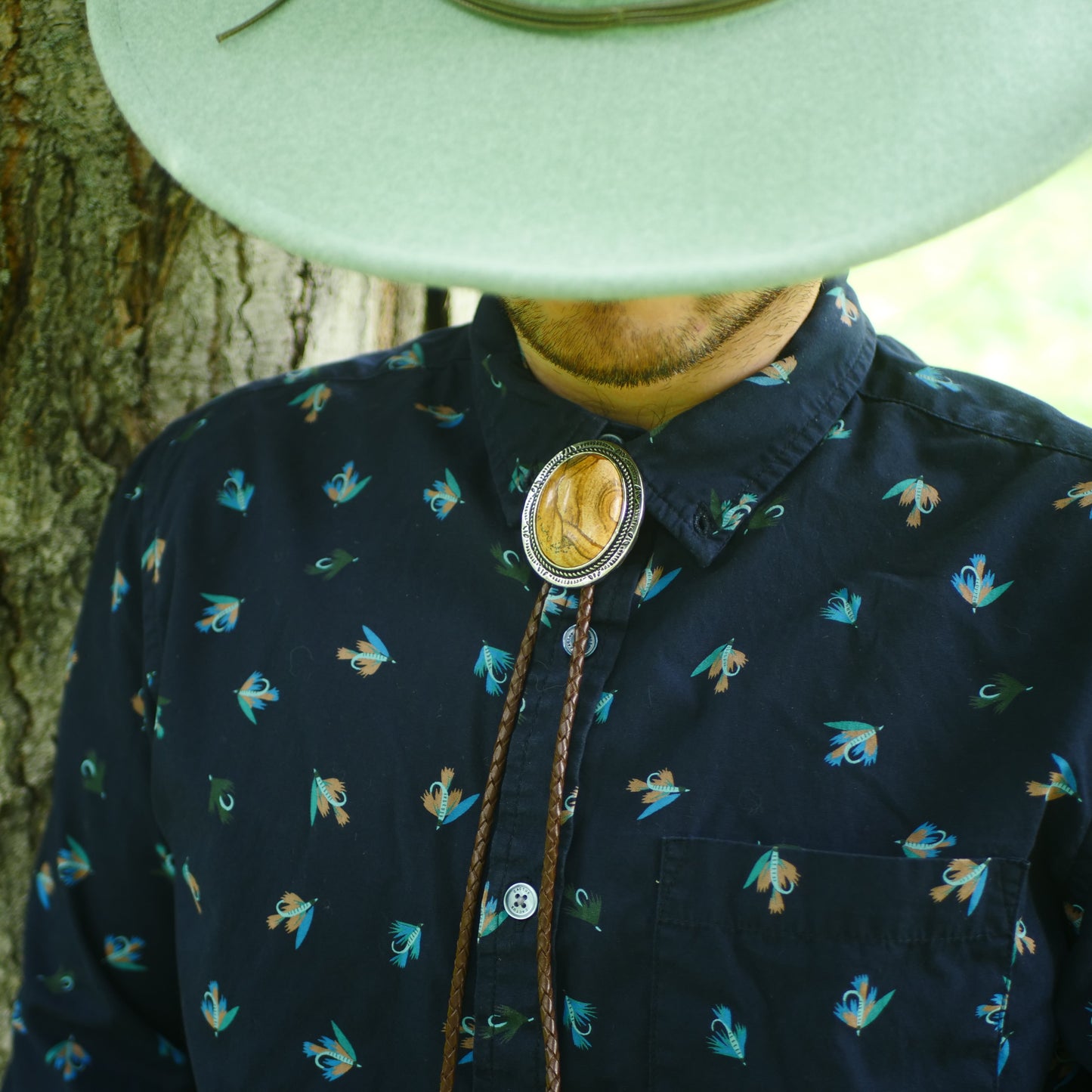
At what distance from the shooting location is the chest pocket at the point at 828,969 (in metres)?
0.94

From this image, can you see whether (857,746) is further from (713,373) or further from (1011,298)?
(1011,298)

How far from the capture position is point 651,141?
672 mm

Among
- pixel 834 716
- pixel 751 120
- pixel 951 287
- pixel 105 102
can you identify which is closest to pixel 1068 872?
pixel 834 716

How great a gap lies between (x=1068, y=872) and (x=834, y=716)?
0.81ft

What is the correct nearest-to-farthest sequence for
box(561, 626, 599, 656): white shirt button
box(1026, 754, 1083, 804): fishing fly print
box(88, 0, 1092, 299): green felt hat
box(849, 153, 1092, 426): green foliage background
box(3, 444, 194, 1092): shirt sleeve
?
box(88, 0, 1092, 299): green felt hat, box(1026, 754, 1083, 804): fishing fly print, box(561, 626, 599, 656): white shirt button, box(3, 444, 194, 1092): shirt sleeve, box(849, 153, 1092, 426): green foliage background

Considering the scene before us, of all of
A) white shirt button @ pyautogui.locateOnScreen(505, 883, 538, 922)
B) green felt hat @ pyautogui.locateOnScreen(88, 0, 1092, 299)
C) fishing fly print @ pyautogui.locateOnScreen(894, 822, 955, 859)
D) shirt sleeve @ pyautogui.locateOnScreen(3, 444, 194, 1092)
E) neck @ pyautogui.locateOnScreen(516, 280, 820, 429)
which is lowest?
shirt sleeve @ pyautogui.locateOnScreen(3, 444, 194, 1092)

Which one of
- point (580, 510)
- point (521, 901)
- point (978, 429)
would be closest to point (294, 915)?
point (521, 901)

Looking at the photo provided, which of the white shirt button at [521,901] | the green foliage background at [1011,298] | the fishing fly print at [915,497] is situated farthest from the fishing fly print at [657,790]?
the green foliage background at [1011,298]

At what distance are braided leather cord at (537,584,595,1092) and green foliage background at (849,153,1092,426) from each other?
2.21m

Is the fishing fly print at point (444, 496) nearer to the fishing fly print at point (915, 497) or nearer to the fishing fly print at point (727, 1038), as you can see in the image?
the fishing fly print at point (915, 497)

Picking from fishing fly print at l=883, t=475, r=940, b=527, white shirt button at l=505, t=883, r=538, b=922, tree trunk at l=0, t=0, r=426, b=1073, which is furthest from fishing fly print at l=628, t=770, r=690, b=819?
tree trunk at l=0, t=0, r=426, b=1073

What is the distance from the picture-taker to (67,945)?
1284mm

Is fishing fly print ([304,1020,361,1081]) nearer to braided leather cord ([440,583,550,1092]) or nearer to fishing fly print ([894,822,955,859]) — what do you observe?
braided leather cord ([440,583,550,1092])

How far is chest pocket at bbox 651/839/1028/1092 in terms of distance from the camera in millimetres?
938
